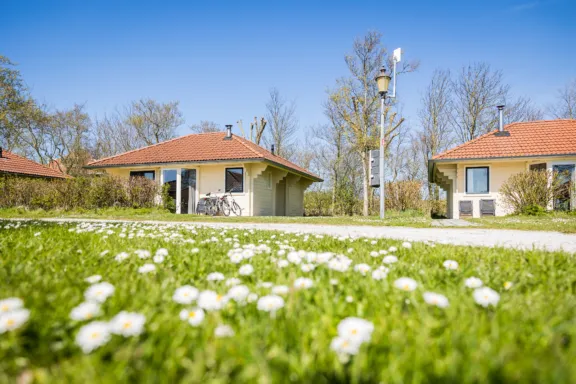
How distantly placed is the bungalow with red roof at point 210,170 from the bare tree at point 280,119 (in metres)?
8.92

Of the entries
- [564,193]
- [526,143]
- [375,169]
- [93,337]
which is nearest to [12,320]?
[93,337]

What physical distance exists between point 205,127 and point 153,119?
4.86m

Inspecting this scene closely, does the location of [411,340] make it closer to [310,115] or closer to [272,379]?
[272,379]

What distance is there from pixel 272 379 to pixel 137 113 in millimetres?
32585

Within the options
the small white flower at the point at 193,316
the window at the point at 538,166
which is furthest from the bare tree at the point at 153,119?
the small white flower at the point at 193,316

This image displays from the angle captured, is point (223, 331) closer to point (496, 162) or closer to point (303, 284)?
point (303, 284)

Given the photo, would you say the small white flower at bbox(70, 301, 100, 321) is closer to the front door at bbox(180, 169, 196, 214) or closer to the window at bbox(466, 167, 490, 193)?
the front door at bbox(180, 169, 196, 214)

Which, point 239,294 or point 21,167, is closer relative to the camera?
point 239,294

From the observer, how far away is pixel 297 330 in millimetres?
1114

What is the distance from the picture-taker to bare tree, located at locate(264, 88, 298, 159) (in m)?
25.8

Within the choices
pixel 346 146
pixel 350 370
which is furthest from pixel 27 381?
pixel 346 146

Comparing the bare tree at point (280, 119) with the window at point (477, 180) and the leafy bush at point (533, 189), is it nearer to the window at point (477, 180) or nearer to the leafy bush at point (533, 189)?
the window at point (477, 180)

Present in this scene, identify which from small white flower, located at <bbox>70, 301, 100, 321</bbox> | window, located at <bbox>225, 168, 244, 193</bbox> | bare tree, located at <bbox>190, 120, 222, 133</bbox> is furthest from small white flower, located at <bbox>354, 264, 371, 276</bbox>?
bare tree, located at <bbox>190, 120, 222, 133</bbox>

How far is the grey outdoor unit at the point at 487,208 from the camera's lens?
1306cm
